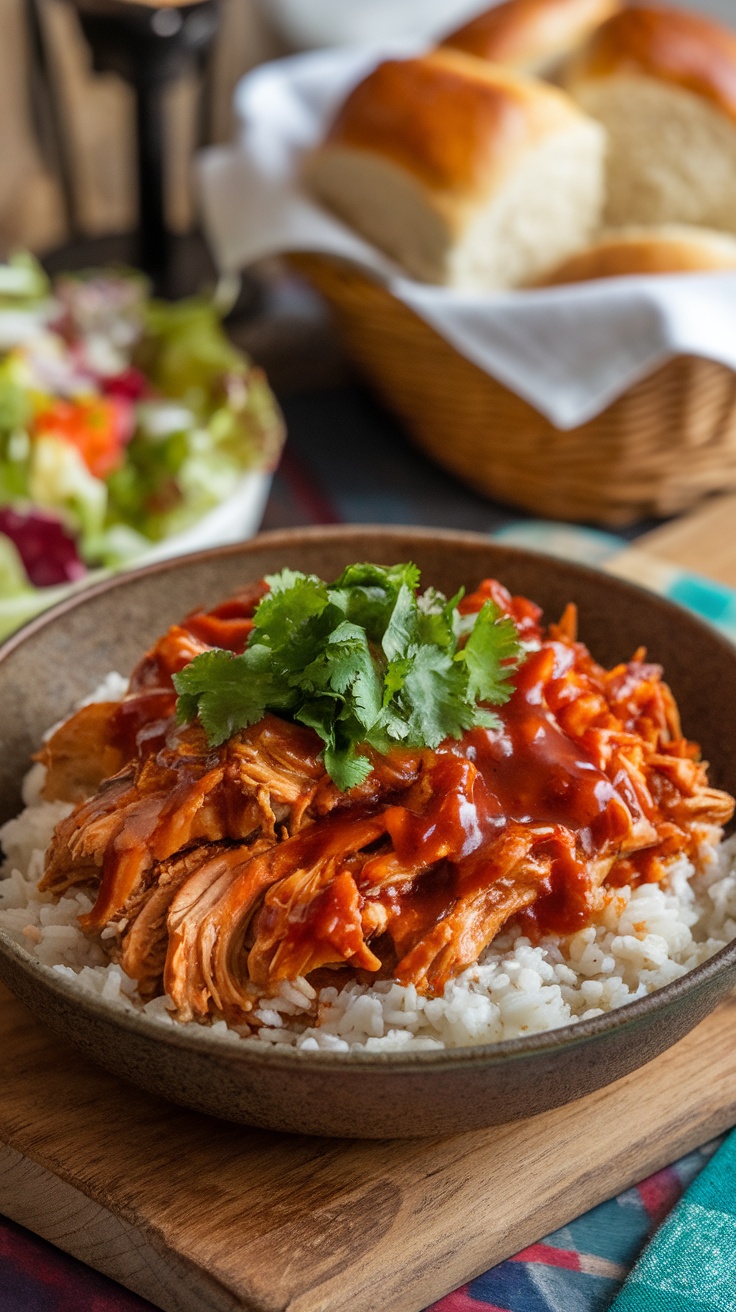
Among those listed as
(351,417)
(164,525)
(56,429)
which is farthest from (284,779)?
(351,417)

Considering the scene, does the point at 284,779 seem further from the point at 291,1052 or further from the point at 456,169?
the point at 456,169

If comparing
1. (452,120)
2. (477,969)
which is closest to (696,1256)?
(477,969)

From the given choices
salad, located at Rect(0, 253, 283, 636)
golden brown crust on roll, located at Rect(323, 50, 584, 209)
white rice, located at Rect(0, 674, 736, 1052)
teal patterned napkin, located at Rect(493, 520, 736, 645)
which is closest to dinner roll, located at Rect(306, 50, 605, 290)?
golden brown crust on roll, located at Rect(323, 50, 584, 209)

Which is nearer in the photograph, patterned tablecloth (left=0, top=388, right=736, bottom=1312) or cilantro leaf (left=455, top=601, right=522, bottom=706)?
patterned tablecloth (left=0, top=388, right=736, bottom=1312)

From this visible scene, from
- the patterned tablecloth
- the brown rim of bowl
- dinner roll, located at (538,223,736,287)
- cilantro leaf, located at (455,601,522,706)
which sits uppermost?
cilantro leaf, located at (455,601,522,706)

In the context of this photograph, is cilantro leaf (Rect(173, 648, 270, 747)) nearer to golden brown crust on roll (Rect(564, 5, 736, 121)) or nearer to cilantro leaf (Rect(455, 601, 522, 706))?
cilantro leaf (Rect(455, 601, 522, 706))

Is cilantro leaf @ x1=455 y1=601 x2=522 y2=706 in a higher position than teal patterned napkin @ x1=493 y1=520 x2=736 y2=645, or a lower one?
higher
